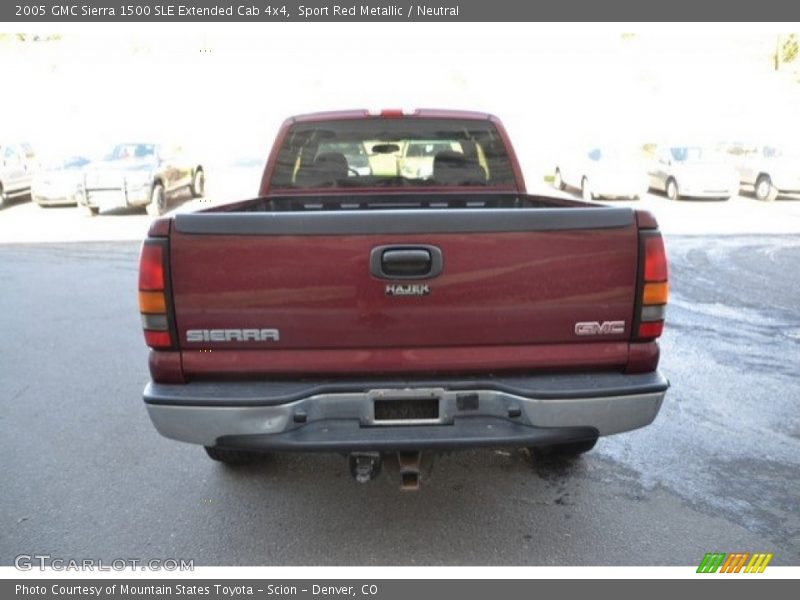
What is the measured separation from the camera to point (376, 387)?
2582 mm

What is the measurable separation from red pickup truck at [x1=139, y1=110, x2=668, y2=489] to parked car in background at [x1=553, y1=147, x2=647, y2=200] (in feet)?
45.3

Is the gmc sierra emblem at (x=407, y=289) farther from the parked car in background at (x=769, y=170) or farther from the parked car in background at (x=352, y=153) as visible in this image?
the parked car in background at (x=769, y=170)

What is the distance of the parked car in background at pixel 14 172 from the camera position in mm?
15552

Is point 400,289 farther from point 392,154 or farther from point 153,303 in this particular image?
point 392,154

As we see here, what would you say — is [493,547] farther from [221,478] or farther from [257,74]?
[257,74]

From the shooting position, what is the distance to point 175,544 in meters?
2.93

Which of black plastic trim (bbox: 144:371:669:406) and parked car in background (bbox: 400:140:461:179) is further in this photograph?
parked car in background (bbox: 400:140:461:179)

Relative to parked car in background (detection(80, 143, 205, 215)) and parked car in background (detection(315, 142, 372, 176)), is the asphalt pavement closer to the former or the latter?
parked car in background (detection(315, 142, 372, 176))

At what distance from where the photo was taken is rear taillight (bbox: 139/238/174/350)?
253 centimetres

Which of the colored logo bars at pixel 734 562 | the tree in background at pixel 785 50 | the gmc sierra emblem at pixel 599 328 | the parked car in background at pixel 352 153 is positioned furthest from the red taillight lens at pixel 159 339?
the tree in background at pixel 785 50

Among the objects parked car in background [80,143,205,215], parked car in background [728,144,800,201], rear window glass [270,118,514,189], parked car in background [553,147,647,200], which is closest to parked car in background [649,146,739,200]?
parked car in background [728,144,800,201]

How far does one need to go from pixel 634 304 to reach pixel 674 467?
1.51m

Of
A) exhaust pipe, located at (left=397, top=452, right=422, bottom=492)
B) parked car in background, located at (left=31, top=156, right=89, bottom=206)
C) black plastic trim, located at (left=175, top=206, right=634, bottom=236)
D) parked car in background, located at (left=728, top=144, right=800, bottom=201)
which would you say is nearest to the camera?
black plastic trim, located at (left=175, top=206, right=634, bottom=236)

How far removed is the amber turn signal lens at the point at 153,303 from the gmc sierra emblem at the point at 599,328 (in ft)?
5.79
